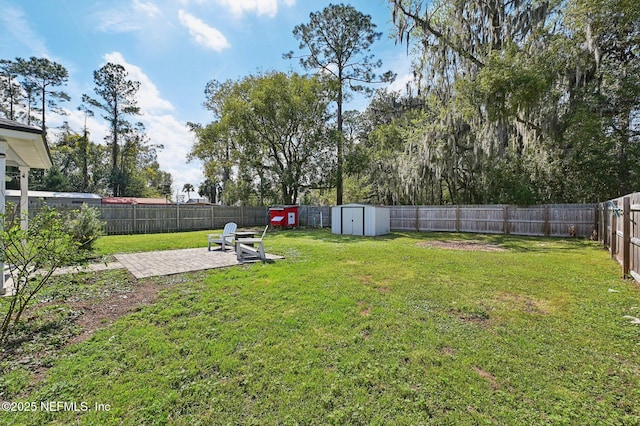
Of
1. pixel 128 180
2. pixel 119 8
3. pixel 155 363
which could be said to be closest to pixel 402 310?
pixel 155 363

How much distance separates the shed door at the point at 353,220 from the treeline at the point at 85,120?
19456mm

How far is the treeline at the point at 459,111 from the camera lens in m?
9.86

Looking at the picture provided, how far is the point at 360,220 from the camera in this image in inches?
504

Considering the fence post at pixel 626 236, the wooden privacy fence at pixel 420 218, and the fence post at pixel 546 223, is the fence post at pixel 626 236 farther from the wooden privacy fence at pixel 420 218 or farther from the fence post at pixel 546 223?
the fence post at pixel 546 223

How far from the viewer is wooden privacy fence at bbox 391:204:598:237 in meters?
10.7

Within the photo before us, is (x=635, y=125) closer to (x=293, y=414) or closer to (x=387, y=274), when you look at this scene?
(x=387, y=274)

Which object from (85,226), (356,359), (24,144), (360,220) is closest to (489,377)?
(356,359)

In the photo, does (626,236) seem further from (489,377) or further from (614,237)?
(489,377)

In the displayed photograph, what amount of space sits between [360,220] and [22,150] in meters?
10.8

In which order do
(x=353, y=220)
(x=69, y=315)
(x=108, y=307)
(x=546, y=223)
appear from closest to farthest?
(x=69, y=315), (x=108, y=307), (x=546, y=223), (x=353, y=220)

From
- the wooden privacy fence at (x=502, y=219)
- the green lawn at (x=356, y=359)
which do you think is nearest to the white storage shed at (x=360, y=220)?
the wooden privacy fence at (x=502, y=219)

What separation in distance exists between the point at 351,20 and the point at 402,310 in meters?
19.5

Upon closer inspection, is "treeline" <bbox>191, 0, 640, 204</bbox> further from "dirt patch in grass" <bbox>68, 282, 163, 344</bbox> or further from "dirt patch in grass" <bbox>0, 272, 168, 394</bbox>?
"dirt patch in grass" <bbox>0, 272, 168, 394</bbox>

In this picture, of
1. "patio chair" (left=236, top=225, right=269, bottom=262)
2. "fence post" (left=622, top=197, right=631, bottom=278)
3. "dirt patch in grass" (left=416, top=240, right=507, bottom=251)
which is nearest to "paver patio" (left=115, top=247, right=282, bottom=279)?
"patio chair" (left=236, top=225, right=269, bottom=262)
